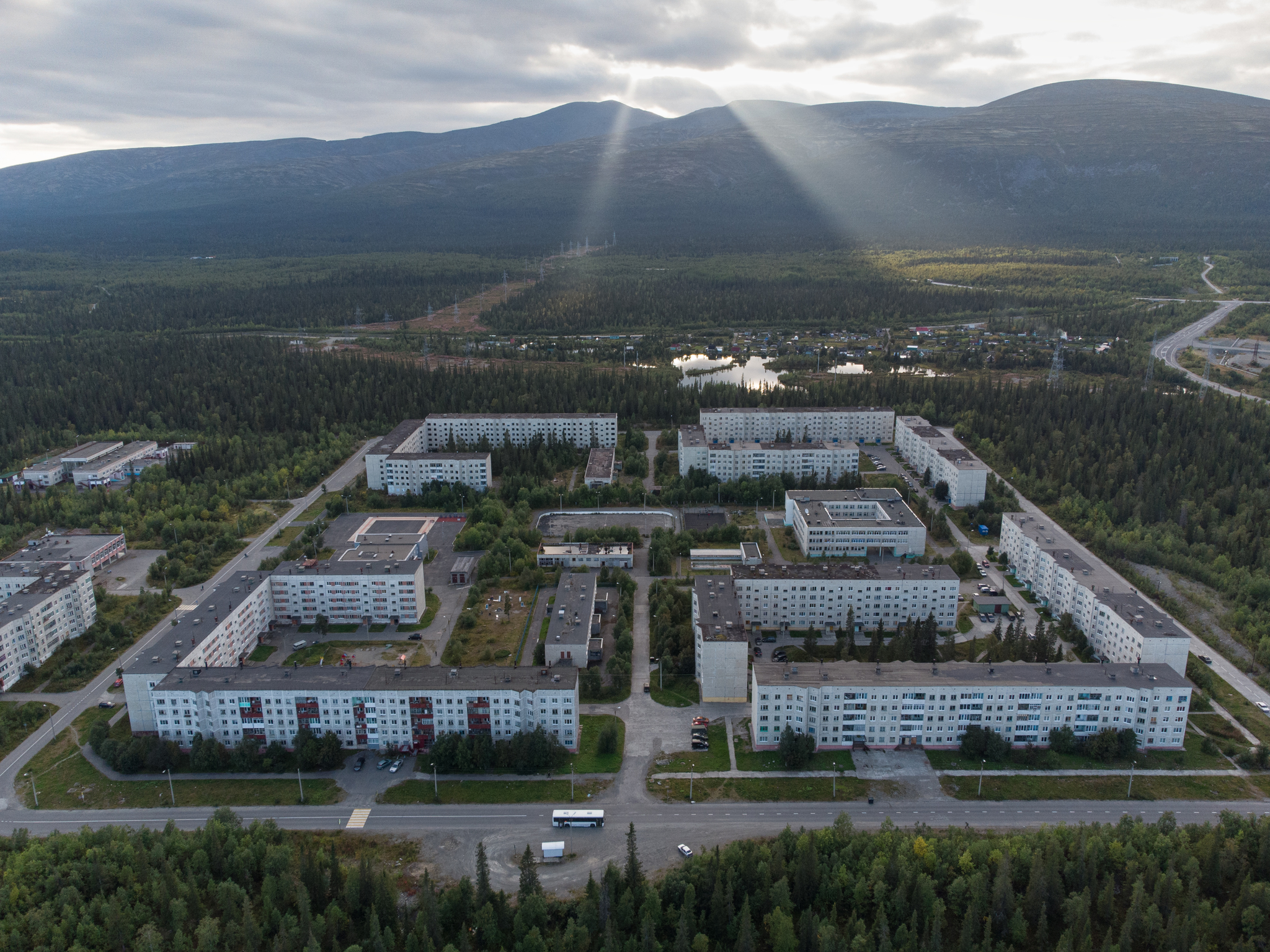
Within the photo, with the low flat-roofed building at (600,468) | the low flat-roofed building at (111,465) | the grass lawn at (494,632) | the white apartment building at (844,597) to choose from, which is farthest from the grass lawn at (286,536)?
the white apartment building at (844,597)

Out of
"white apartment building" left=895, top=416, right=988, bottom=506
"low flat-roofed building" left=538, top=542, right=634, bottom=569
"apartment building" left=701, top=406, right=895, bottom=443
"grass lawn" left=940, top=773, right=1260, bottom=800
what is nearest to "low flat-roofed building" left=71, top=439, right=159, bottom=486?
"low flat-roofed building" left=538, top=542, right=634, bottom=569

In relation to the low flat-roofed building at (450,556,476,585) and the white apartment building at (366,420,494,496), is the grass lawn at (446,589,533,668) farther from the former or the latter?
the white apartment building at (366,420,494,496)

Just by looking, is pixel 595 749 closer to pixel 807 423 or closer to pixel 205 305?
pixel 807 423

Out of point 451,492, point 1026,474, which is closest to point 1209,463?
point 1026,474

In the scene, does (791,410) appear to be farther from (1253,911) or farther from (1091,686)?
(1253,911)

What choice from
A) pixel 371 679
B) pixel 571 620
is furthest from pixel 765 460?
pixel 371 679
